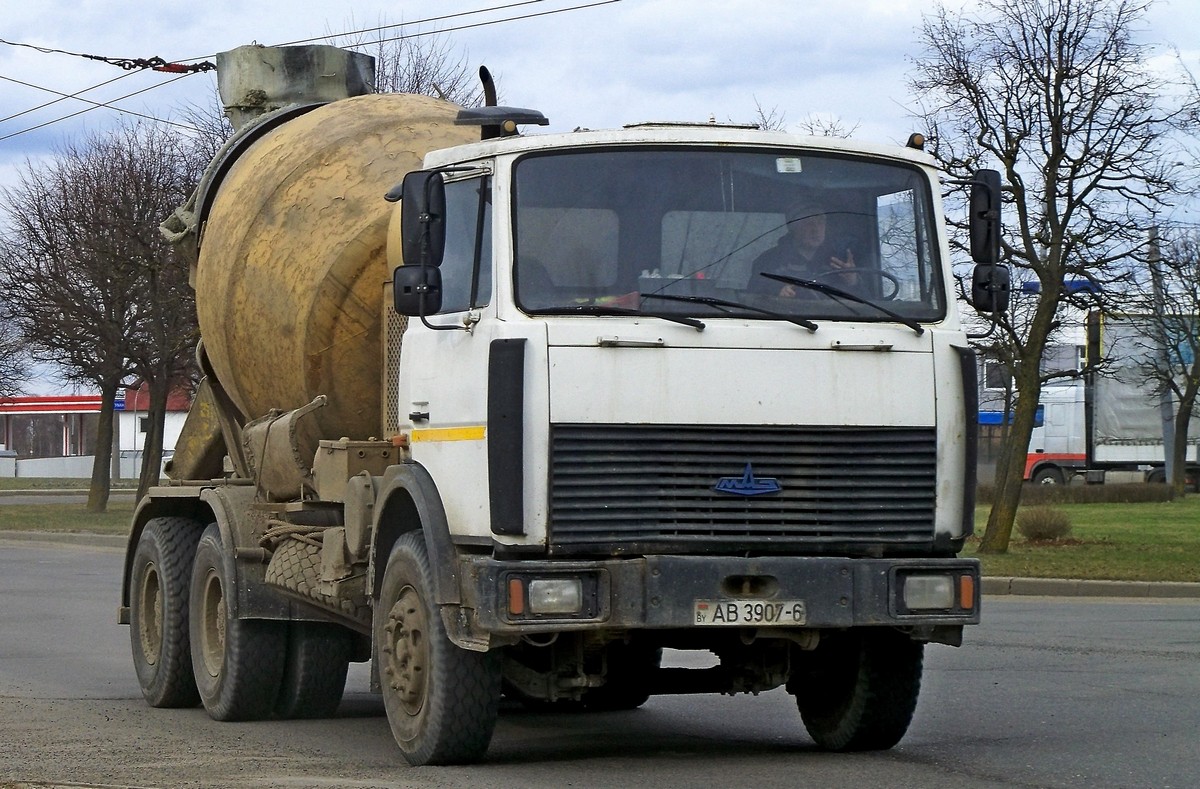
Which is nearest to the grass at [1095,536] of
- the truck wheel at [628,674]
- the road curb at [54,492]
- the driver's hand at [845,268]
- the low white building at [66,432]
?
the road curb at [54,492]

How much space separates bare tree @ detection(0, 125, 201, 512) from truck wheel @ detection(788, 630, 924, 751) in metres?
24.7

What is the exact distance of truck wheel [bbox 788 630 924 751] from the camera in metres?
7.59

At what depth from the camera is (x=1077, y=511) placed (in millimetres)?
33281

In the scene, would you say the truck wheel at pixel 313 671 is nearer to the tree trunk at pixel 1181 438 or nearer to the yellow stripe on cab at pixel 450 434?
the yellow stripe on cab at pixel 450 434

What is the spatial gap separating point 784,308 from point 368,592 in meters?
2.22

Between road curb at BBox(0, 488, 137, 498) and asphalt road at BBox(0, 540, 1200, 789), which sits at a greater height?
road curb at BBox(0, 488, 137, 498)

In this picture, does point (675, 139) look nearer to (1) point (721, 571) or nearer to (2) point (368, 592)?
(1) point (721, 571)

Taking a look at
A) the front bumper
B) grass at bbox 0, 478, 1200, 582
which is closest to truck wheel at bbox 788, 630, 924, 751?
the front bumper

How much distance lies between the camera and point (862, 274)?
7.18 meters

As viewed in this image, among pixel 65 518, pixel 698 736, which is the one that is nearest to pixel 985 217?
pixel 698 736

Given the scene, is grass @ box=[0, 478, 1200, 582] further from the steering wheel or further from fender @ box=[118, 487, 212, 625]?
the steering wheel

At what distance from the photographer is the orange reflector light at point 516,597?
6539 mm

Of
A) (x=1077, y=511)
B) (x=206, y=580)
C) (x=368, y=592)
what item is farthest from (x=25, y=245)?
(x=368, y=592)

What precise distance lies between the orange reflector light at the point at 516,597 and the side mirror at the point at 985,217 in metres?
2.39
